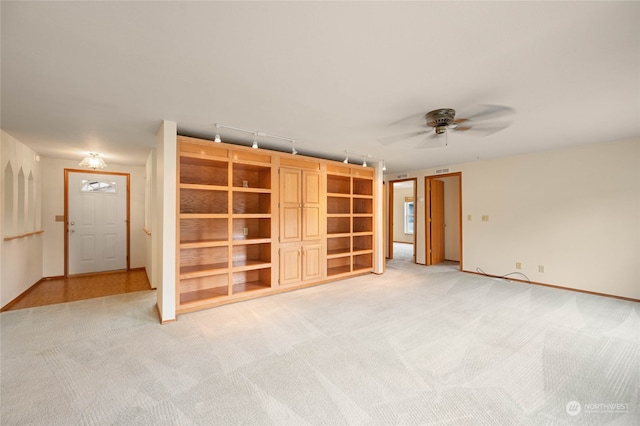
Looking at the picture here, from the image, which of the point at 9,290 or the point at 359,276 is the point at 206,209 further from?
the point at 359,276

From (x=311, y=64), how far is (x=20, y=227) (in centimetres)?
520

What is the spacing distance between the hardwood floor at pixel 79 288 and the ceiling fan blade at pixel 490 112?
5.40m

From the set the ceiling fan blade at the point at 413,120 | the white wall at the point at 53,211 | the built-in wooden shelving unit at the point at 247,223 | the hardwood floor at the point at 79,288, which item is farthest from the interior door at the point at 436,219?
the white wall at the point at 53,211

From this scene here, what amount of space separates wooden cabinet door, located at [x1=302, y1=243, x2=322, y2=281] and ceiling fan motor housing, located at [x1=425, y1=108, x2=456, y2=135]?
2.77m

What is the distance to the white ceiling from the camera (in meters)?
1.41

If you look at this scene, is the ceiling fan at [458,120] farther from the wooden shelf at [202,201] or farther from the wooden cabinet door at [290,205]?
the wooden shelf at [202,201]

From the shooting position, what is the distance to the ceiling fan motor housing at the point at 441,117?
260 centimetres

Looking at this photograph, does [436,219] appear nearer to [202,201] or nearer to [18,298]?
Result: [202,201]

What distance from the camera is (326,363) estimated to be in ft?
7.35

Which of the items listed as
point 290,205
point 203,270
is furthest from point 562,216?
point 203,270

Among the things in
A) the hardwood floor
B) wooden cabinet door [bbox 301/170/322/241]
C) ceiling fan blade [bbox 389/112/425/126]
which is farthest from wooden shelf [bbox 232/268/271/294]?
ceiling fan blade [bbox 389/112/425/126]

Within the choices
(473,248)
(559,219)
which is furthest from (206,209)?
(559,219)

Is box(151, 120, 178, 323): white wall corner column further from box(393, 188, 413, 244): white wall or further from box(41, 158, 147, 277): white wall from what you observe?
box(393, 188, 413, 244): white wall


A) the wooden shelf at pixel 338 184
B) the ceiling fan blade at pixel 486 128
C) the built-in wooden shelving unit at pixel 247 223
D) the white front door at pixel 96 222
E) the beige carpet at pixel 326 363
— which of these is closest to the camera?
the beige carpet at pixel 326 363
